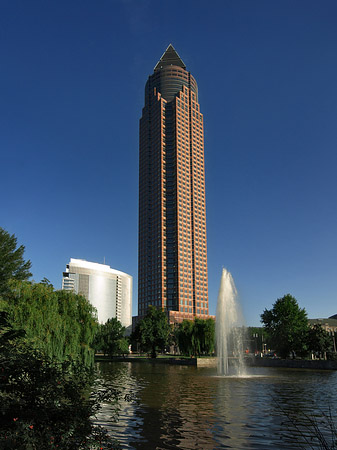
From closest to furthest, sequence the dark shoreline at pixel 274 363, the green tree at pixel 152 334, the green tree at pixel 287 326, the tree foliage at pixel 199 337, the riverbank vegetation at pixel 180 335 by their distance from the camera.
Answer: the dark shoreline at pixel 274 363 < the green tree at pixel 287 326 < the tree foliage at pixel 199 337 < the riverbank vegetation at pixel 180 335 < the green tree at pixel 152 334

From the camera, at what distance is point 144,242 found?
18650cm

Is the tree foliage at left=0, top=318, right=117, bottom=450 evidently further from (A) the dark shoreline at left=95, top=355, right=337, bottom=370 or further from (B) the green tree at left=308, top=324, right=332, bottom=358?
(B) the green tree at left=308, top=324, right=332, bottom=358

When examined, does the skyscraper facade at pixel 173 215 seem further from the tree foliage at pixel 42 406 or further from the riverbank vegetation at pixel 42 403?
the tree foliage at pixel 42 406

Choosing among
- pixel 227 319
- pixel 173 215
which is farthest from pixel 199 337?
pixel 173 215

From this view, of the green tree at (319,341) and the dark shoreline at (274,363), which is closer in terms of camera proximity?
the dark shoreline at (274,363)

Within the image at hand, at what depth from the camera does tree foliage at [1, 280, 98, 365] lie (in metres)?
25.7

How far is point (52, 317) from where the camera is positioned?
27.5m

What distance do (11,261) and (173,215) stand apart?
134252 millimetres

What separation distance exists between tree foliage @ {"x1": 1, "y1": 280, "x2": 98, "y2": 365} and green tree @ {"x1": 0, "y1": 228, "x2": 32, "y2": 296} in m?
16.9

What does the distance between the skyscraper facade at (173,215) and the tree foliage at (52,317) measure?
132 metres

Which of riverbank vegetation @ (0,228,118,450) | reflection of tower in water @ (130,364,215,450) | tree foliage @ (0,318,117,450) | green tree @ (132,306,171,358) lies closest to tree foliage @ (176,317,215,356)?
green tree @ (132,306,171,358)

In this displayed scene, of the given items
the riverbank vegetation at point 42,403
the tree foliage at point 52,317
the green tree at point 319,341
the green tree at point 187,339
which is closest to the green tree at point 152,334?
the green tree at point 187,339

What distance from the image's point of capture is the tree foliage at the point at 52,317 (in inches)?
1011

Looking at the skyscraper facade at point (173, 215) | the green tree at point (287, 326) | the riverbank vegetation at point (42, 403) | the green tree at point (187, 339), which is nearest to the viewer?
the riverbank vegetation at point (42, 403)
